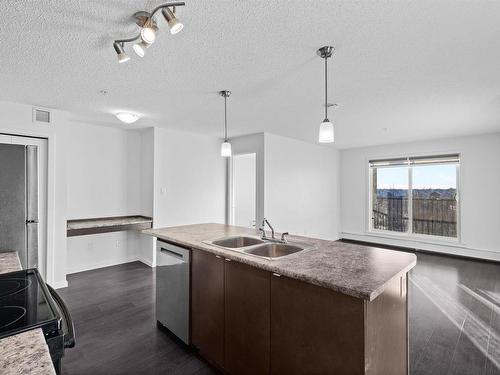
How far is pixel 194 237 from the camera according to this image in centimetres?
236

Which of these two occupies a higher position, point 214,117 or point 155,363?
point 214,117

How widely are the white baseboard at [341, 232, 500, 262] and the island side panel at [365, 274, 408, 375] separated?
185 inches

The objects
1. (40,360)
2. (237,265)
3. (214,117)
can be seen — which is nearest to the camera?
(40,360)

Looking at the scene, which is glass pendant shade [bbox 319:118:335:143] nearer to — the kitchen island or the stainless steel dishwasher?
the kitchen island

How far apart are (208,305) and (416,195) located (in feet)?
18.2

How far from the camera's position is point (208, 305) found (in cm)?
204

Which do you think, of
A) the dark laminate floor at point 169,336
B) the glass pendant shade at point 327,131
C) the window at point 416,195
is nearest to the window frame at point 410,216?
the window at point 416,195

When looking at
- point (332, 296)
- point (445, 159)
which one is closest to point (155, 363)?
point (332, 296)

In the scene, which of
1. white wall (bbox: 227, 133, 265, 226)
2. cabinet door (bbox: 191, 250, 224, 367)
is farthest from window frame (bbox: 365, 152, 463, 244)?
cabinet door (bbox: 191, 250, 224, 367)

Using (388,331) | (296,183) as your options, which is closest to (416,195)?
(296,183)

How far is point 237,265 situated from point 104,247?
3651 millimetres

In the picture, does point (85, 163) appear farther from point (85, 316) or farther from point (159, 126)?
point (85, 316)

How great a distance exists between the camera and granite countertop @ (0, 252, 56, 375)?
689 mm

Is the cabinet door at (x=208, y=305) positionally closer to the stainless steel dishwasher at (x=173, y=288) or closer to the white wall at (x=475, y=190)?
the stainless steel dishwasher at (x=173, y=288)
